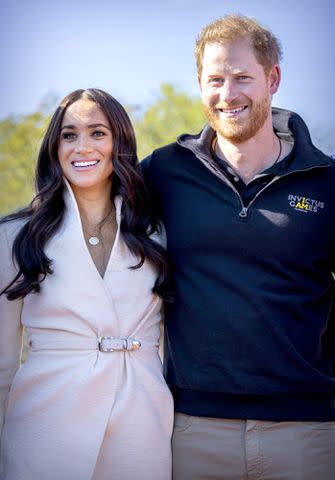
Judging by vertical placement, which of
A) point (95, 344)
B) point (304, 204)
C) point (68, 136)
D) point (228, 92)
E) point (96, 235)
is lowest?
point (95, 344)

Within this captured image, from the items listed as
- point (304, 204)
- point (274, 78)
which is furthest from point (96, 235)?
point (274, 78)

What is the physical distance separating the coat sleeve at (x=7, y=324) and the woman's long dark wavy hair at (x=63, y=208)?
38 mm

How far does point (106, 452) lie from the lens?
117 inches

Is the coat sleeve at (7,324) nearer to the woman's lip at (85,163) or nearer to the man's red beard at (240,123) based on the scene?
the woman's lip at (85,163)

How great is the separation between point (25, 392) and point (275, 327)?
3.49ft

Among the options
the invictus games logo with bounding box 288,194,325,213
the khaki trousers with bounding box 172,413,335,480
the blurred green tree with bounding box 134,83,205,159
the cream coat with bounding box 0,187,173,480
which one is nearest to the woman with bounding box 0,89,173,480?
the cream coat with bounding box 0,187,173,480

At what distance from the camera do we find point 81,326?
3000 millimetres

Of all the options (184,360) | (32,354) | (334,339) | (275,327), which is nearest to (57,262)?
(32,354)

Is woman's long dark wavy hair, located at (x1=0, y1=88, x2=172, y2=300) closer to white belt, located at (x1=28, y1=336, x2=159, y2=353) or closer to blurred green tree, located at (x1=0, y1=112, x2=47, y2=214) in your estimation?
white belt, located at (x1=28, y1=336, x2=159, y2=353)

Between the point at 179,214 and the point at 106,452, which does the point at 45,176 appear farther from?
the point at 106,452

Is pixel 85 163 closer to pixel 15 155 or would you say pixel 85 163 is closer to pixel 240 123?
pixel 240 123

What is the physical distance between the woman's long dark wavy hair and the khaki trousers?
0.61m

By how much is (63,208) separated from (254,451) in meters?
1.32

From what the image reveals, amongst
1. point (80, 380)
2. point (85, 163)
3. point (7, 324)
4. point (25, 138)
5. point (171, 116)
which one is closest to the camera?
Result: point (80, 380)
